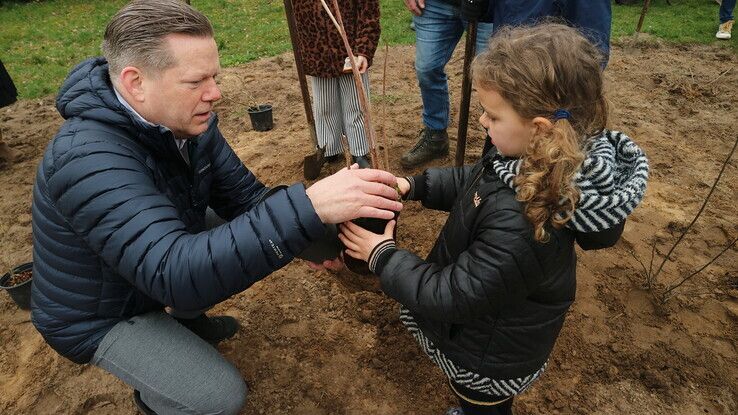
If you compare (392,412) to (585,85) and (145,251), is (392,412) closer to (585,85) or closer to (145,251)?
(145,251)

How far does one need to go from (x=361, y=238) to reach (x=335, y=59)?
6.62 ft

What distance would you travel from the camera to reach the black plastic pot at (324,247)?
1.59 m

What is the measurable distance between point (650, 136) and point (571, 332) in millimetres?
2585

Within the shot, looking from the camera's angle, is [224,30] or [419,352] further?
[224,30]

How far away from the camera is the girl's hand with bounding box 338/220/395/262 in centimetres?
147

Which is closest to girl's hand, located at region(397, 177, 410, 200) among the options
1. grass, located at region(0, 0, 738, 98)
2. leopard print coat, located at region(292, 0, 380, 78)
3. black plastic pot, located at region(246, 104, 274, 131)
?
leopard print coat, located at region(292, 0, 380, 78)

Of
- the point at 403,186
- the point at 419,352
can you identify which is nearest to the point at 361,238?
the point at 403,186

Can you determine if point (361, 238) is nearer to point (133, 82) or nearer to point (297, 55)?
point (133, 82)

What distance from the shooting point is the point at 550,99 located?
4.27 feet

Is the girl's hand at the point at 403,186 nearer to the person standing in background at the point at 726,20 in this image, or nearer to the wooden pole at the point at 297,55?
the wooden pole at the point at 297,55

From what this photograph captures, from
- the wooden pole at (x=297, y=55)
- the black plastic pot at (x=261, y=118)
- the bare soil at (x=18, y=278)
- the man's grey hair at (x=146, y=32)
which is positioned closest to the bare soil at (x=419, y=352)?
the bare soil at (x=18, y=278)

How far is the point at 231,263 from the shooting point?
51.6 inches

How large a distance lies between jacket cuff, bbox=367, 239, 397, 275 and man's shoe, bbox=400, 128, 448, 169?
229 centimetres

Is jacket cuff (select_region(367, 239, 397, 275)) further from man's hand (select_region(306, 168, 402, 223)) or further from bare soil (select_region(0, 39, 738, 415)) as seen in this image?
bare soil (select_region(0, 39, 738, 415))
